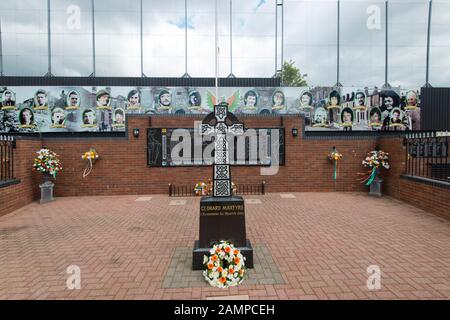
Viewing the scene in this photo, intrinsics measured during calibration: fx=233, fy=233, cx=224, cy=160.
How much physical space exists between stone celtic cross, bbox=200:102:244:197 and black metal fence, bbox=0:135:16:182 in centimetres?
772

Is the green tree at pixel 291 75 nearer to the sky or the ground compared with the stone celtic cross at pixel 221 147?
nearer to the sky

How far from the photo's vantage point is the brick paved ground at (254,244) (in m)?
3.38

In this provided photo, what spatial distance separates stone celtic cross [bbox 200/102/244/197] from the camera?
14.5 ft

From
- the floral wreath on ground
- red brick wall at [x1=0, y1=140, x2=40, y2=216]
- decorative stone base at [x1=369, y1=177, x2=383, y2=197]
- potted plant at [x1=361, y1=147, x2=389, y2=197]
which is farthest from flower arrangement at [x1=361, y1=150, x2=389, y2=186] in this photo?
red brick wall at [x1=0, y1=140, x2=40, y2=216]

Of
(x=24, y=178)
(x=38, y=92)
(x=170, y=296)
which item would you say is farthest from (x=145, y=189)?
(x=38, y=92)

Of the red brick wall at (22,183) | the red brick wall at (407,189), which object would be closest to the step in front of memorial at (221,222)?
the red brick wall at (407,189)

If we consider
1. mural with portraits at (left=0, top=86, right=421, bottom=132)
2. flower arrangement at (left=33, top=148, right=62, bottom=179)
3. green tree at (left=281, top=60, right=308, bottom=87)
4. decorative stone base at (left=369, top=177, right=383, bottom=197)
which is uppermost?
green tree at (left=281, top=60, right=308, bottom=87)

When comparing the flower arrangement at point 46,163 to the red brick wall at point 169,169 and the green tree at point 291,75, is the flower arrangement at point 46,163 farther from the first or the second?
the green tree at point 291,75

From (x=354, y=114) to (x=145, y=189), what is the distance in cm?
1461

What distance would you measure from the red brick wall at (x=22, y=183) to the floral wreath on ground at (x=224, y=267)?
7.66m

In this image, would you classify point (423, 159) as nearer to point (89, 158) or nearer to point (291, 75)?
point (89, 158)

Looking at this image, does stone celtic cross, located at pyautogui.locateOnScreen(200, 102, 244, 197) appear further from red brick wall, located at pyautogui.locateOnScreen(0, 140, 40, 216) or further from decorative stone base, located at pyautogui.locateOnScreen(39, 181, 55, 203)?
decorative stone base, located at pyautogui.locateOnScreen(39, 181, 55, 203)

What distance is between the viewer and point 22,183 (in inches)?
334
